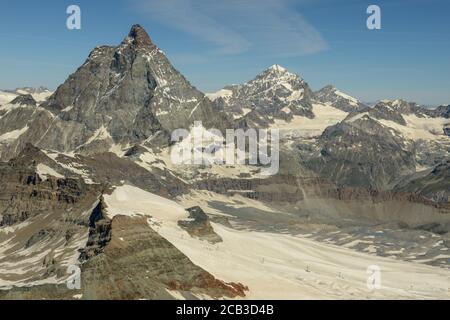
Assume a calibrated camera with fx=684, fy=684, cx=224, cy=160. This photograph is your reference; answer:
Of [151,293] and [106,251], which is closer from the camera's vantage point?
[151,293]
